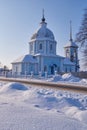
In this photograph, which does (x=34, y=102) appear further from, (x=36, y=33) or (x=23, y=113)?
(x=36, y=33)

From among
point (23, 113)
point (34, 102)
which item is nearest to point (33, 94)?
point (34, 102)

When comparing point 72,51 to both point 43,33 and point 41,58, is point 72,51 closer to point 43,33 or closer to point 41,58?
point 43,33

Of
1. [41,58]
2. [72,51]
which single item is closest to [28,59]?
[41,58]

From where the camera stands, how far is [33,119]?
558cm

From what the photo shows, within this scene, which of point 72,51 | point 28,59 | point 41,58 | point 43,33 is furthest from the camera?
point 72,51

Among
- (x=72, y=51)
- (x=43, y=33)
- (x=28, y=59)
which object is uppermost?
(x=43, y=33)

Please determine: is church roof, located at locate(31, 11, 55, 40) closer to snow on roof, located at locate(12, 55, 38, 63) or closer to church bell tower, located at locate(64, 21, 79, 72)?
snow on roof, located at locate(12, 55, 38, 63)

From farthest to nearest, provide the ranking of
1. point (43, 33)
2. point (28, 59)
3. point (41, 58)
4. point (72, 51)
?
1. point (72, 51)
2. point (43, 33)
3. point (41, 58)
4. point (28, 59)

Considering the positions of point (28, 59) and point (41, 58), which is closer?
point (28, 59)

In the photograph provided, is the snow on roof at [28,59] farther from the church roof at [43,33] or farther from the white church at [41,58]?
the church roof at [43,33]

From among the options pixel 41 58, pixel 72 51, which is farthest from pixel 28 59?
pixel 72 51

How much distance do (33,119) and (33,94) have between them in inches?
196

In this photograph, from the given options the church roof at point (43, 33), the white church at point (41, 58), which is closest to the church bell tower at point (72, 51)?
the white church at point (41, 58)

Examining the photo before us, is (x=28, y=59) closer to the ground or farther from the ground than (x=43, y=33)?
closer to the ground
